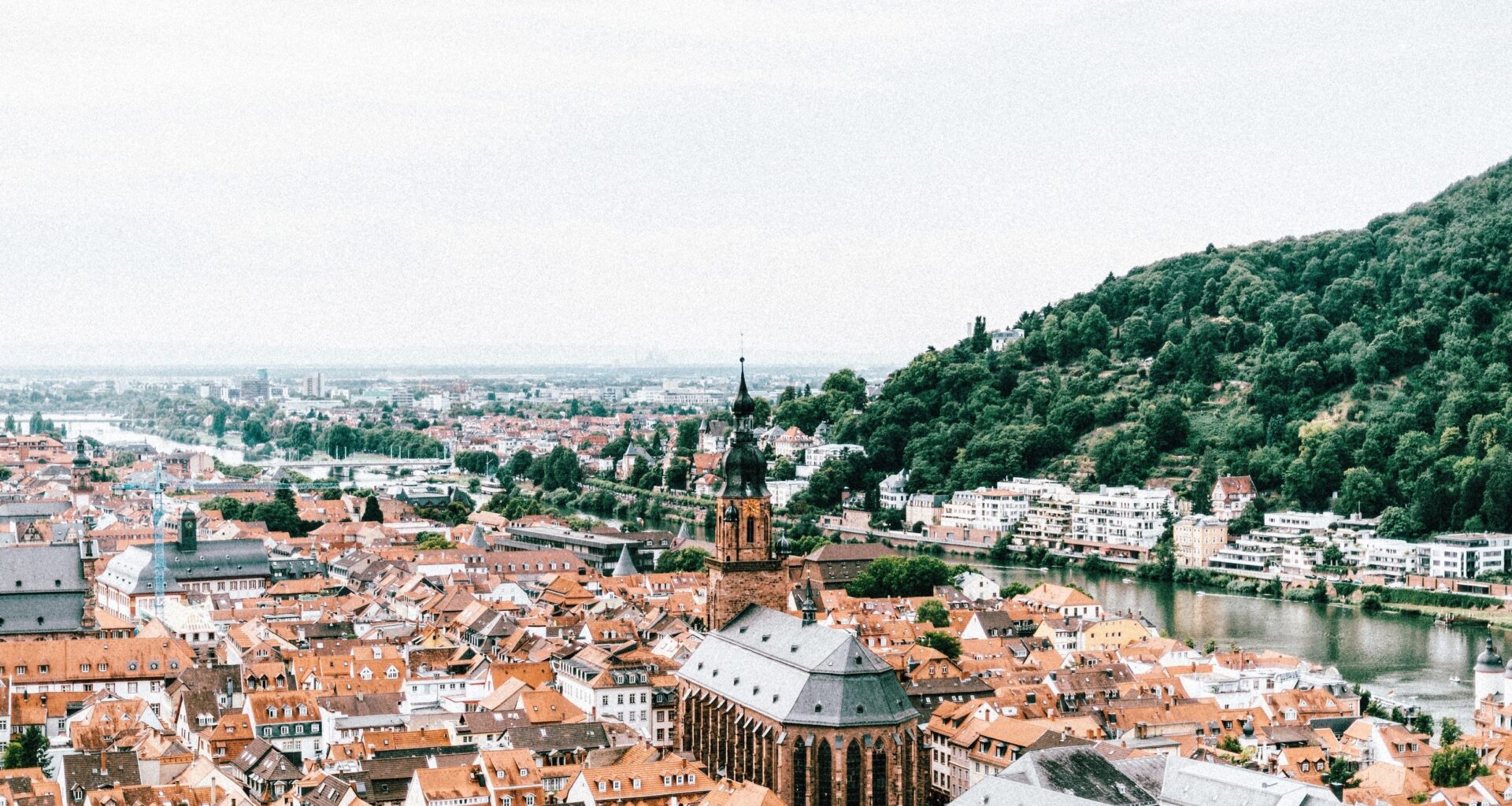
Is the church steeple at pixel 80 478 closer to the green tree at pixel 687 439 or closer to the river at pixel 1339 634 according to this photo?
the green tree at pixel 687 439

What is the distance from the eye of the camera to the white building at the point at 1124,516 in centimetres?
9394

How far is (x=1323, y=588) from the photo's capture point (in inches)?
3051

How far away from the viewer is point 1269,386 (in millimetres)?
106188

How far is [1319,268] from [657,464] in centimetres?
4560

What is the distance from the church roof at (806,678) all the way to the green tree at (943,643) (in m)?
12.6

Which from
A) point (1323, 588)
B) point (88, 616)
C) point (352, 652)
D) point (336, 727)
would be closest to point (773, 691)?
point (336, 727)

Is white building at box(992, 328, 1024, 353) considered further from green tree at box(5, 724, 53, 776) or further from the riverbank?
green tree at box(5, 724, 53, 776)

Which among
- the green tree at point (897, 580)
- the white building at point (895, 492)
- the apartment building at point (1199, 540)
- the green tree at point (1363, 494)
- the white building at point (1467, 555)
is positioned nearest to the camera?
the green tree at point (897, 580)

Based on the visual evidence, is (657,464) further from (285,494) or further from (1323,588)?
(1323,588)

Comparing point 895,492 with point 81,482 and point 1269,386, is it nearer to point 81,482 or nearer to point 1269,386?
point 1269,386

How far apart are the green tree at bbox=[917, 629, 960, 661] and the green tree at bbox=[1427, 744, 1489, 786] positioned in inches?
571

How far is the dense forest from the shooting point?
9262 centimetres

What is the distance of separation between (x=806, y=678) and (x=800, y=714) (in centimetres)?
73

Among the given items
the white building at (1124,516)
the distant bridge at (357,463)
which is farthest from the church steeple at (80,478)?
the distant bridge at (357,463)
